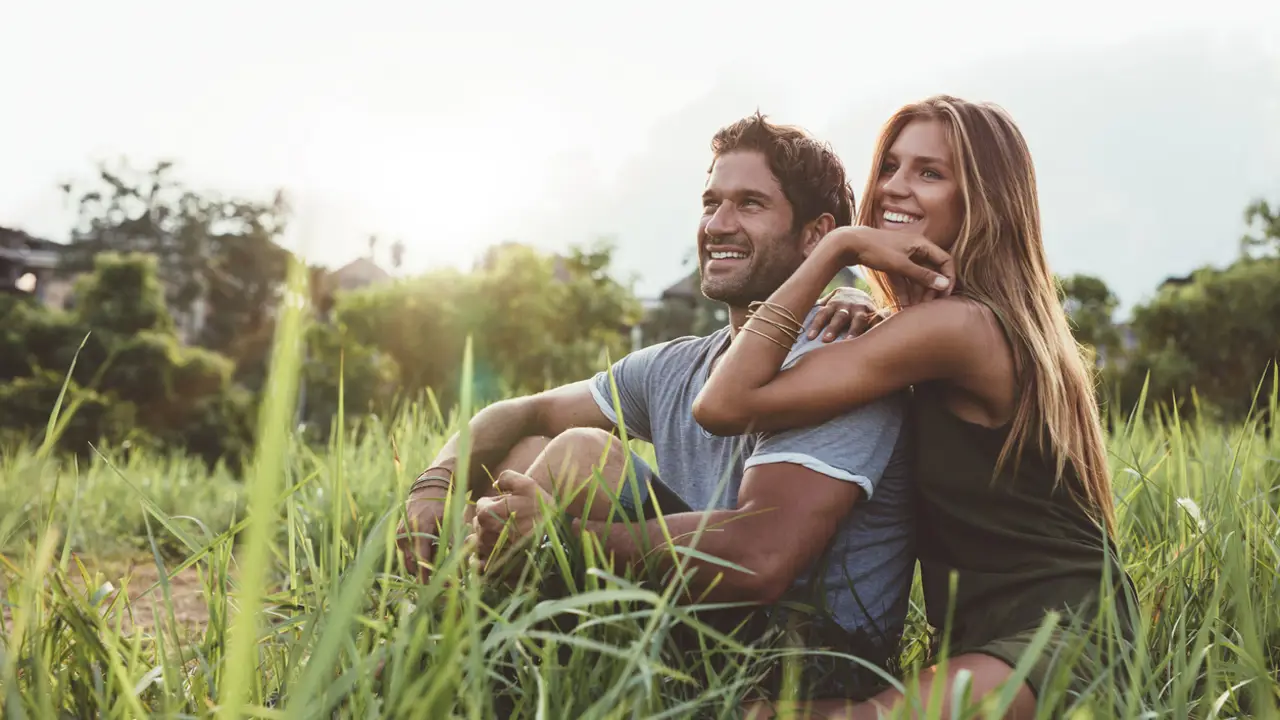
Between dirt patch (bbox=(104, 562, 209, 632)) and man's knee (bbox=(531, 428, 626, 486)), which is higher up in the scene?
man's knee (bbox=(531, 428, 626, 486))

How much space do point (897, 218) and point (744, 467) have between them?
0.73 metres

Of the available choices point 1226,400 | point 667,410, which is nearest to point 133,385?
point 667,410

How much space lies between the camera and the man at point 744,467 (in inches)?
70.4

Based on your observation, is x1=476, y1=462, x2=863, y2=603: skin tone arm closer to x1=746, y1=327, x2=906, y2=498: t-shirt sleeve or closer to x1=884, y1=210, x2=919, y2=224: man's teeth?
x1=746, y1=327, x2=906, y2=498: t-shirt sleeve

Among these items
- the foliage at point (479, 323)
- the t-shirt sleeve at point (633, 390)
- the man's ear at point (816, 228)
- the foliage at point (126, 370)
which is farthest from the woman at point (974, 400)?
the foliage at point (479, 323)

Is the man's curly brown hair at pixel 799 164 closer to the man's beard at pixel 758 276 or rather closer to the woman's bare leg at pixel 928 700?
the man's beard at pixel 758 276

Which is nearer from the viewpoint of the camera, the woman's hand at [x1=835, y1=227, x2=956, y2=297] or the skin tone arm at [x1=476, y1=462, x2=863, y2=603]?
the skin tone arm at [x1=476, y1=462, x2=863, y2=603]

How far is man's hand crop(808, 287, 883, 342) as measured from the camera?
2.09m

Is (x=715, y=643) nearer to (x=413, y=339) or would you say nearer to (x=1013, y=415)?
(x=1013, y=415)

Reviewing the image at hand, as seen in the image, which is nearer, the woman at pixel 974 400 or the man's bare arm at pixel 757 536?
the man's bare arm at pixel 757 536

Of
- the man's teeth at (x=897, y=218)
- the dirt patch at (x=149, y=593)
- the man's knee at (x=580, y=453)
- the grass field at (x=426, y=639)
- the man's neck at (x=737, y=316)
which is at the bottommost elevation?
the dirt patch at (x=149, y=593)

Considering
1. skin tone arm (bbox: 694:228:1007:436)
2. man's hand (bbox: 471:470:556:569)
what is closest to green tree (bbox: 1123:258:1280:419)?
skin tone arm (bbox: 694:228:1007:436)

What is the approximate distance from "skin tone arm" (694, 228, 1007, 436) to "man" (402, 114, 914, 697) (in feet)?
0.20

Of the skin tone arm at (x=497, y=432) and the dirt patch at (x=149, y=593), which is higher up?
the skin tone arm at (x=497, y=432)
